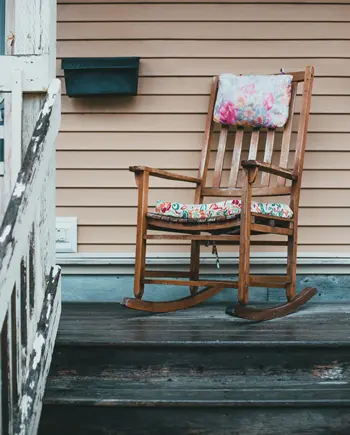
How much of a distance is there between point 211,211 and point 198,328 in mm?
551

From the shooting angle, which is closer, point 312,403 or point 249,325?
point 312,403

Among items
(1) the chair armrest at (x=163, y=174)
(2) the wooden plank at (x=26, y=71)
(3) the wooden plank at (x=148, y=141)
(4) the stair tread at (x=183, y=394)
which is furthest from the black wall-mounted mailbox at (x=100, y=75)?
(4) the stair tread at (x=183, y=394)

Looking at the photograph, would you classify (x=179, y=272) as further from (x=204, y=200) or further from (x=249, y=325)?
(x=249, y=325)

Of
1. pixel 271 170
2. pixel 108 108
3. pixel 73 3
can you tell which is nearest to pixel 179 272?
pixel 271 170

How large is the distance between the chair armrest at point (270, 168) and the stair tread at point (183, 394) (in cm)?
93

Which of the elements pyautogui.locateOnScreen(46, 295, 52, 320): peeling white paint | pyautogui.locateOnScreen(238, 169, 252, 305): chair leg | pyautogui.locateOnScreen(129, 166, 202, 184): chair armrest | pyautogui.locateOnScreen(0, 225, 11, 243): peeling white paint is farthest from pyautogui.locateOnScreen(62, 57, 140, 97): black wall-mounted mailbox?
pyautogui.locateOnScreen(0, 225, 11, 243): peeling white paint

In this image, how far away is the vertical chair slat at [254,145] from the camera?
3.50 metres

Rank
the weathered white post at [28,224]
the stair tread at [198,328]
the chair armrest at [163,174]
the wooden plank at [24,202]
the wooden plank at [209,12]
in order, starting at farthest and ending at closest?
the wooden plank at [209,12] < the chair armrest at [163,174] < the stair tread at [198,328] < the weathered white post at [28,224] < the wooden plank at [24,202]

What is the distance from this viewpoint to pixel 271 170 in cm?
309

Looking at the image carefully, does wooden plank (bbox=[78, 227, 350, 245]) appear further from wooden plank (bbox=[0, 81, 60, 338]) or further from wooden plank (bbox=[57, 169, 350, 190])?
wooden plank (bbox=[0, 81, 60, 338])

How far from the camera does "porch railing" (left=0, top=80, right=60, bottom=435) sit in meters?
1.82

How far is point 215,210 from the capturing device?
119 inches

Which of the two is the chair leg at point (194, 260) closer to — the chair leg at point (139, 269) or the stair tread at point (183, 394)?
the chair leg at point (139, 269)

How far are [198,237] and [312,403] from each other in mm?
1062
